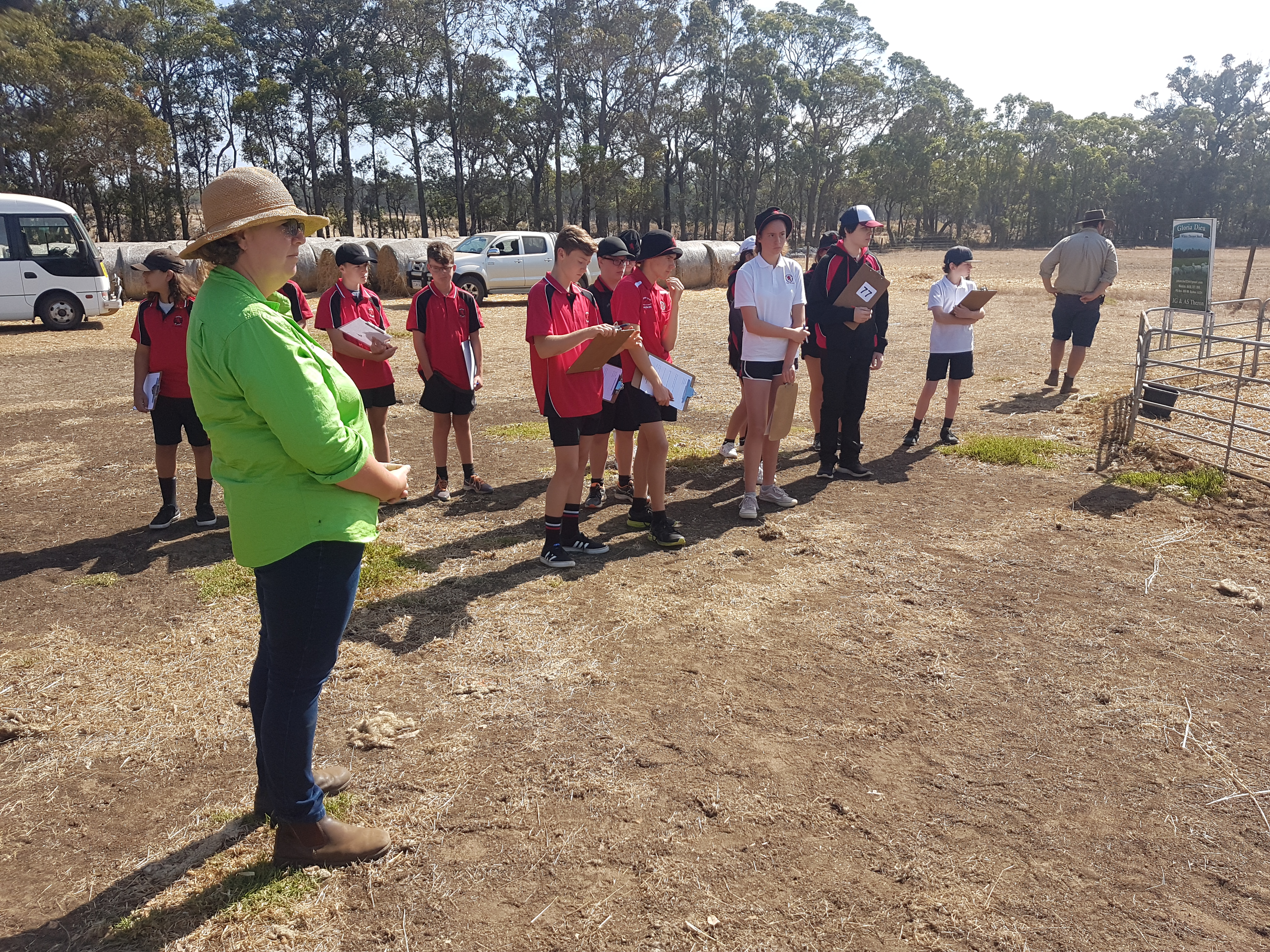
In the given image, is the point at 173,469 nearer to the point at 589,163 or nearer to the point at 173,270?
the point at 173,270

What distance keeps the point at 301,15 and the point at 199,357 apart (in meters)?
48.1

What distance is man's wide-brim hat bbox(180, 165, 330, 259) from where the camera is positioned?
2139 millimetres

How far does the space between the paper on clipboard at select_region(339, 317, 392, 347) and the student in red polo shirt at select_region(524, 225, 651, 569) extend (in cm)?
101

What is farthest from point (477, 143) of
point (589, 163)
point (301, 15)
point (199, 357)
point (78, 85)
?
point (199, 357)

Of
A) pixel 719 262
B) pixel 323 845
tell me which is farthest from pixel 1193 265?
pixel 719 262

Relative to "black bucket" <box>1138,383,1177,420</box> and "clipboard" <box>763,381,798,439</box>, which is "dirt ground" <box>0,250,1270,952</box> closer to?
"clipboard" <box>763,381,798,439</box>

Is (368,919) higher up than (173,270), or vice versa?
(173,270)

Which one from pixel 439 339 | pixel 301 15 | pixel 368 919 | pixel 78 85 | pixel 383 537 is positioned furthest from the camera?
pixel 301 15

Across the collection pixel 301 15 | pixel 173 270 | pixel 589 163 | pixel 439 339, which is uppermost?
pixel 301 15

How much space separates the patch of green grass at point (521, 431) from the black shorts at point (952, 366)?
3.69 metres

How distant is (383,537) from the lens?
555 cm

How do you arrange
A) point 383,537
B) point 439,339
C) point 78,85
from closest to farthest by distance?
point 383,537 < point 439,339 < point 78,85

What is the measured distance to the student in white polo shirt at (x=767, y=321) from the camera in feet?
18.1

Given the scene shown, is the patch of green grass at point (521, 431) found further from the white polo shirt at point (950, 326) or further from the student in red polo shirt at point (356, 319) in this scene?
the white polo shirt at point (950, 326)
